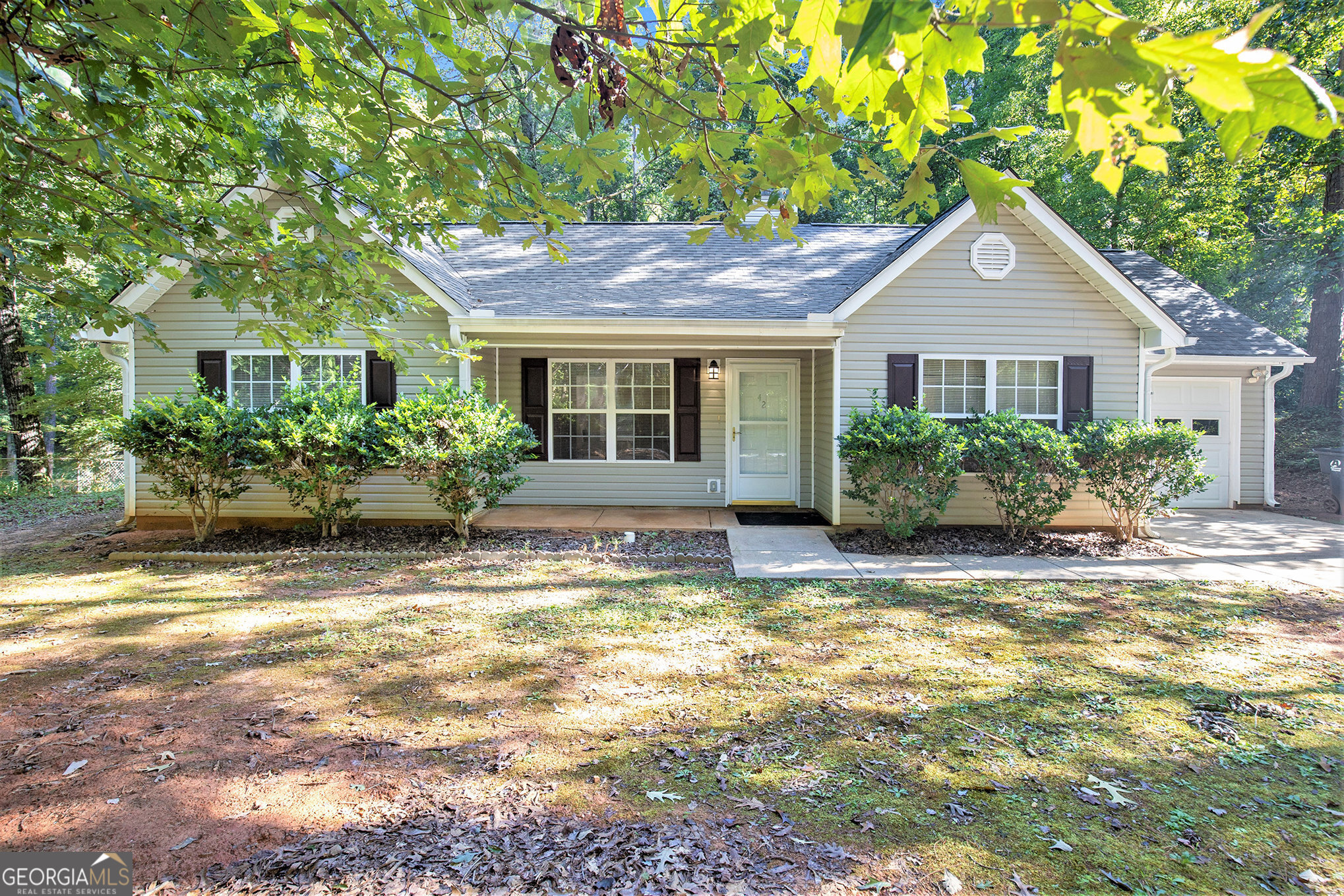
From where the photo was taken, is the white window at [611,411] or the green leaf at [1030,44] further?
the white window at [611,411]

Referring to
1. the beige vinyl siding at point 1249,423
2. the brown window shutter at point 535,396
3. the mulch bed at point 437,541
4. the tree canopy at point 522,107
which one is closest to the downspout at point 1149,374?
the beige vinyl siding at point 1249,423

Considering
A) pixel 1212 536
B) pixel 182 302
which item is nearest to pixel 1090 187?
pixel 1212 536

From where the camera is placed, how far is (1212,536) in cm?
805

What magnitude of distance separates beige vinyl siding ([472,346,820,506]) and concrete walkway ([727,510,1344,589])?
1.75 metres

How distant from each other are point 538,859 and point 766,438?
813 centimetres

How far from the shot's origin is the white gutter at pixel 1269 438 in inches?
396

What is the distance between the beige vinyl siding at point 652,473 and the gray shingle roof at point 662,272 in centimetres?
105

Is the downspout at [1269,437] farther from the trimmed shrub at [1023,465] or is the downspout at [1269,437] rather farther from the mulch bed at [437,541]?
the mulch bed at [437,541]

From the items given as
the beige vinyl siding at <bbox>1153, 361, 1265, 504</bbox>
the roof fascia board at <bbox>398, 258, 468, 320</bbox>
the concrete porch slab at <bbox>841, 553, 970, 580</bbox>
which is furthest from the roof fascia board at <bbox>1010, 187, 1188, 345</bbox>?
the roof fascia board at <bbox>398, 258, 468, 320</bbox>

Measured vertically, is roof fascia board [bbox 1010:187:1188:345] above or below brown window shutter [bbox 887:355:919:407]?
above

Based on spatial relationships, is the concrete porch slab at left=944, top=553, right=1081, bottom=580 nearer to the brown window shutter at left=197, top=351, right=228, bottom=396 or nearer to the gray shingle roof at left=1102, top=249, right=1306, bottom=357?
the gray shingle roof at left=1102, top=249, right=1306, bottom=357

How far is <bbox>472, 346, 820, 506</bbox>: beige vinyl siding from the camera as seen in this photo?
32.0ft

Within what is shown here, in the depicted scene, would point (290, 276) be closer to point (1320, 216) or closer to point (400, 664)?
point (400, 664)

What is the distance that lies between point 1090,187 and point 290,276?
16469mm
